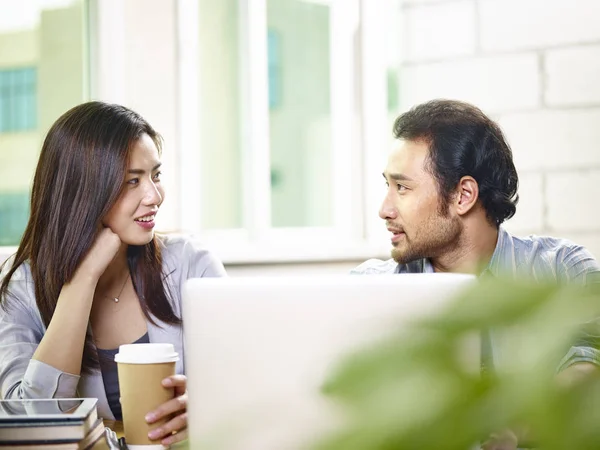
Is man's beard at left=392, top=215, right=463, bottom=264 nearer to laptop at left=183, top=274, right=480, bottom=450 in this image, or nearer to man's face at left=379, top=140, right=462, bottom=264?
man's face at left=379, top=140, right=462, bottom=264

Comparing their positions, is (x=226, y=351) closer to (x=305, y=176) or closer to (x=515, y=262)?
(x=515, y=262)

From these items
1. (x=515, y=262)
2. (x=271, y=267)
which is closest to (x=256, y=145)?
(x=271, y=267)

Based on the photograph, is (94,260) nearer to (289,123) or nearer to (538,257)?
(538,257)

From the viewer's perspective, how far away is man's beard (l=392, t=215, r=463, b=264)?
1.88 meters

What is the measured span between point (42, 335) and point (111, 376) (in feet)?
0.65

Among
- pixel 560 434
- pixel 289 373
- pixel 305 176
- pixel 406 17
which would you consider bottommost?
pixel 289 373

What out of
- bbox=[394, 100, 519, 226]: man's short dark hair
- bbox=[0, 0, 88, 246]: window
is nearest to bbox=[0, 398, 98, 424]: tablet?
bbox=[394, 100, 519, 226]: man's short dark hair

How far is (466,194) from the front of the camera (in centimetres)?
195

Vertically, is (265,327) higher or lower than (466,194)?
lower

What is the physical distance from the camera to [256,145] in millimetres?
2906

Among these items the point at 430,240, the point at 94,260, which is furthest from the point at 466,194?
the point at 94,260

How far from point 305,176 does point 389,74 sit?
0.47m

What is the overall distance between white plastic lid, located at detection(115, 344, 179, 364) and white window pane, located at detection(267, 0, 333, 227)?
1.84m

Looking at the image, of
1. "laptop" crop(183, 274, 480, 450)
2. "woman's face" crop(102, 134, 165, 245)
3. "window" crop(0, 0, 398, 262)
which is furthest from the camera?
"window" crop(0, 0, 398, 262)
